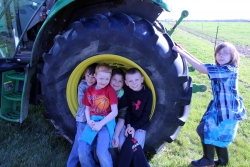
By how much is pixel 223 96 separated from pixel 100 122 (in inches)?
49.3

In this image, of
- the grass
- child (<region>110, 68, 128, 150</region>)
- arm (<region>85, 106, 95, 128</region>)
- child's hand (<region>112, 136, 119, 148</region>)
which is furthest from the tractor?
the grass

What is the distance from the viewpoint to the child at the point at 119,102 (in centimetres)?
265

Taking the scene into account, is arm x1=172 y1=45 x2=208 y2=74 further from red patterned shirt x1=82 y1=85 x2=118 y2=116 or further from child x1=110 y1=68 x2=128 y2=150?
red patterned shirt x1=82 y1=85 x2=118 y2=116

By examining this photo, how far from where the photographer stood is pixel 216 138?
2770mm

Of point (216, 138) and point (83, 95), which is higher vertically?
point (83, 95)

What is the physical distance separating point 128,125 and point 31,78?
1.29m

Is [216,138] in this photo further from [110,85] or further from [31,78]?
[31,78]

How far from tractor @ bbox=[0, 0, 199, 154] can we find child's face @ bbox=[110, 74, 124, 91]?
160mm

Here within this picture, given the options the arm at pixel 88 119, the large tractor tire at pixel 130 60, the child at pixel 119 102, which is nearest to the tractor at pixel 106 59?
the large tractor tire at pixel 130 60

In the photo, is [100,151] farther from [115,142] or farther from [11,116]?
[11,116]

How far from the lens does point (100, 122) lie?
8.54ft

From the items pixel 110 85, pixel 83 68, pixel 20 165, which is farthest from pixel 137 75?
pixel 20 165

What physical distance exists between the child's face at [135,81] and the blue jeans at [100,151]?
1.64 ft

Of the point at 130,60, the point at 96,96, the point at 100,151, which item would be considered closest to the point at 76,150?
the point at 100,151
